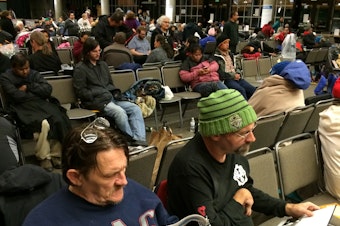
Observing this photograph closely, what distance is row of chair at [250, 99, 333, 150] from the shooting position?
302 cm

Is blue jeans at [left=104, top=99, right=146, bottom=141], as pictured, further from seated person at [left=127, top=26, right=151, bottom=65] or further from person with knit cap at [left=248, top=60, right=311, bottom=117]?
seated person at [left=127, top=26, right=151, bottom=65]

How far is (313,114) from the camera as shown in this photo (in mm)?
3514

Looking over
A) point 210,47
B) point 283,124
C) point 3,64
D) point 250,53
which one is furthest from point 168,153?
point 210,47

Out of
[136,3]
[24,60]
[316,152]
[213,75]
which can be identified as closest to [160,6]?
[136,3]

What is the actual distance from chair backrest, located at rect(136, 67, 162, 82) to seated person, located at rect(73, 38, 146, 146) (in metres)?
0.75

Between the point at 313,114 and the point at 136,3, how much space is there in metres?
24.0

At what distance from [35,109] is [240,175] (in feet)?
8.94

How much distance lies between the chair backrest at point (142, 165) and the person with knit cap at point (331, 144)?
1162mm

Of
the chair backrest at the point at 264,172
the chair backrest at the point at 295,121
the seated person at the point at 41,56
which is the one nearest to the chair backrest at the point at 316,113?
the chair backrest at the point at 295,121

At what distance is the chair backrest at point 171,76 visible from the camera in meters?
5.43

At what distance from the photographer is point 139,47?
676 cm

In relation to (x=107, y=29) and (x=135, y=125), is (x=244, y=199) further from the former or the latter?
(x=107, y=29)

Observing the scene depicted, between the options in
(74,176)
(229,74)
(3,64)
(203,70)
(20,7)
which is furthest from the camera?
(20,7)

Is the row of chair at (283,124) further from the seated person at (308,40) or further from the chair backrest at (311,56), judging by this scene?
the seated person at (308,40)
